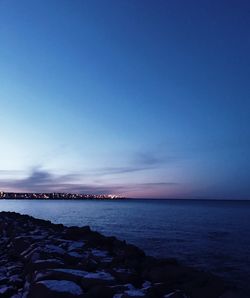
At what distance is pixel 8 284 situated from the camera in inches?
346

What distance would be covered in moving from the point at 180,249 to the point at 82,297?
16805 millimetres

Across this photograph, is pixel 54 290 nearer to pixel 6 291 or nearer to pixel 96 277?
pixel 96 277

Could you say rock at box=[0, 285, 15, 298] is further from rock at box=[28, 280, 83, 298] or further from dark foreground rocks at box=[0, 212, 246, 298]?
rock at box=[28, 280, 83, 298]

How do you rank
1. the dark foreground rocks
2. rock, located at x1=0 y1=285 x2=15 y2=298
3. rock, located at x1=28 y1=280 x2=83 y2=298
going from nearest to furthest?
rock, located at x1=28 y1=280 x2=83 y2=298 < the dark foreground rocks < rock, located at x1=0 y1=285 x2=15 y2=298

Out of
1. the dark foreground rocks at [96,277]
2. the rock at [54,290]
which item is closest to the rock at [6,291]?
the dark foreground rocks at [96,277]

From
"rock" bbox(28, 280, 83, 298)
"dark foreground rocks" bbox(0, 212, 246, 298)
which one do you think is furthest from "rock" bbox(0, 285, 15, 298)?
"rock" bbox(28, 280, 83, 298)

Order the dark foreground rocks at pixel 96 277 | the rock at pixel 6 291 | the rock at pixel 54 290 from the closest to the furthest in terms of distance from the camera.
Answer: the rock at pixel 54 290, the dark foreground rocks at pixel 96 277, the rock at pixel 6 291

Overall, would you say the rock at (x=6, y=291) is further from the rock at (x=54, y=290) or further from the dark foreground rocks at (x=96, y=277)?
the rock at (x=54, y=290)

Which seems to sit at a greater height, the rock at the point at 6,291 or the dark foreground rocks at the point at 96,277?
the dark foreground rocks at the point at 96,277

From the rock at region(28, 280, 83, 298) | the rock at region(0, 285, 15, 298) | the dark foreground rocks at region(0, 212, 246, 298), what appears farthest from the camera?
the rock at region(0, 285, 15, 298)

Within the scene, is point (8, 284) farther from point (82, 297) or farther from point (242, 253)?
point (242, 253)

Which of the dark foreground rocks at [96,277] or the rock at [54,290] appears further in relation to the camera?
the dark foreground rocks at [96,277]

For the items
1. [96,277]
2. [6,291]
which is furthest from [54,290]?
[6,291]

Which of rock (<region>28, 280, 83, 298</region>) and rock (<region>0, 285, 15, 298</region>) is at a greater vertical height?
rock (<region>28, 280, 83, 298</region>)
